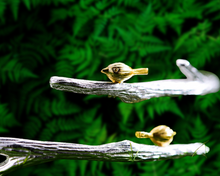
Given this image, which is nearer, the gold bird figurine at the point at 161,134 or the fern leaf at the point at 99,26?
the gold bird figurine at the point at 161,134

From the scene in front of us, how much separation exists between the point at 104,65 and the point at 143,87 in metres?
0.46

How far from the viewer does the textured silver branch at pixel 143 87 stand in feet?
1.04

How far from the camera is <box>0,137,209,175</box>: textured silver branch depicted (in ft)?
1.04

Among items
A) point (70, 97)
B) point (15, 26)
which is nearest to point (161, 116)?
point (70, 97)

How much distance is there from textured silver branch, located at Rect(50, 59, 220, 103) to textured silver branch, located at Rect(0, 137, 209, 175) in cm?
9

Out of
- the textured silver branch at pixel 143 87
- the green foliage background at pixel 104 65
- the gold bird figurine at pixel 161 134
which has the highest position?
the green foliage background at pixel 104 65

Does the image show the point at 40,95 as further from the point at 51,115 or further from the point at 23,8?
the point at 23,8

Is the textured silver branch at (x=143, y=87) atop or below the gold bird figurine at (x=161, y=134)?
atop

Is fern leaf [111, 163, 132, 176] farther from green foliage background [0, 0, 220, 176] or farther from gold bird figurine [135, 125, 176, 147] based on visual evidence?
gold bird figurine [135, 125, 176, 147]

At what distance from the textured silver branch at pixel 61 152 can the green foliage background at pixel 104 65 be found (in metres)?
0.36

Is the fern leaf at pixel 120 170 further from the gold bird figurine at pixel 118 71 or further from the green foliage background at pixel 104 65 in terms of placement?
the gold bird figurine at pixel 118 71

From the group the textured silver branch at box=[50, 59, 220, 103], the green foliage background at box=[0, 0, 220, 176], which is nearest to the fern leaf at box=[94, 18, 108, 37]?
the green foliage background at box=[0, 0, 220, 176]

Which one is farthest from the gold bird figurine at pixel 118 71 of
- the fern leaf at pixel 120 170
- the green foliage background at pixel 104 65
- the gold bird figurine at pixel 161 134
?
the fern leaf at pixel 120 170

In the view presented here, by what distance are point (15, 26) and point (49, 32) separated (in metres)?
0.14
